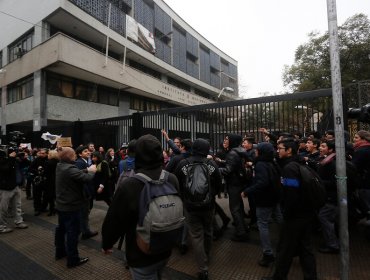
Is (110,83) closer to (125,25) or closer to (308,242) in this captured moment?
(125,25)

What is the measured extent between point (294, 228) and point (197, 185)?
1.32 m

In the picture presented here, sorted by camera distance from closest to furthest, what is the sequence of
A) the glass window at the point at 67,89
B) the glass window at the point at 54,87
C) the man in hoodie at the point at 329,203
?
the man in hoodie at the point at 329,203 → the glass window at the point at 54,87 → the glass window at the point at 67,89

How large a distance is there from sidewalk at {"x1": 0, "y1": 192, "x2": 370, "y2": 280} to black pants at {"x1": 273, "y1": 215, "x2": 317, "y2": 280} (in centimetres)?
56

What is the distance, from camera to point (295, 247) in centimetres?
318

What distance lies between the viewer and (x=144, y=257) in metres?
2.16

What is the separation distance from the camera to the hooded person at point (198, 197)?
3.64m

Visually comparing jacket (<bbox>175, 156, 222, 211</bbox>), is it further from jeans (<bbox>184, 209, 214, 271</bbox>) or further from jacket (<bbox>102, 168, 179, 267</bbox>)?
jacket (<bbox>102, 168, 179, 267</bbox>)

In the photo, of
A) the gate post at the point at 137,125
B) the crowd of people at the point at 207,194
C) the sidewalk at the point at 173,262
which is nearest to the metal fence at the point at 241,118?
the gate post at the point at 137,125

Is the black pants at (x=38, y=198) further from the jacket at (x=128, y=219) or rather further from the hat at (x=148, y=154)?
the hat at (x=148, y=154)

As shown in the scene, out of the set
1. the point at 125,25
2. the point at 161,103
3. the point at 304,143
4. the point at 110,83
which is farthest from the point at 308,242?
the point at 161,103

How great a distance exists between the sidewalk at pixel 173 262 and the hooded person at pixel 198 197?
1.50 ft

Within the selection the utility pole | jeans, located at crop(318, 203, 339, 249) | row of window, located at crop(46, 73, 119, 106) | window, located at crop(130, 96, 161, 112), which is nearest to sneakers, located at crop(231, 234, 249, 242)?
jeans, located at crop(318, 203, 339, 249)

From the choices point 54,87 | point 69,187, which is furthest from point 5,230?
point 54,87

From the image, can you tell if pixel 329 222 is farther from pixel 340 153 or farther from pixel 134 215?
pixel 134 215
